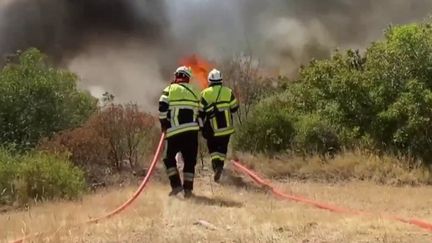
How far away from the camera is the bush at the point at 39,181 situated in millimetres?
11805

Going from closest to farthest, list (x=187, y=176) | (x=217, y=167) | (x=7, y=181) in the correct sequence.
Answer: (x=187, y=176) → (x=217, y=167) → (x=7, y=181)

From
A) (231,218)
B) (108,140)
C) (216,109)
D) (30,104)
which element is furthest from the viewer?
(30,104)

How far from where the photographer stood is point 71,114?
650 inches

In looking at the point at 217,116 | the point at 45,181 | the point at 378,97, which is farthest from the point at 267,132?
the point at 45,181

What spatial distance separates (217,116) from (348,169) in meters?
2.83

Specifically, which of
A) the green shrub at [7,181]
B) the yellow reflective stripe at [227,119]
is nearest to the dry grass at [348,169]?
the yellow reflective stripe at [227,119]

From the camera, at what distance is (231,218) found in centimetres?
789

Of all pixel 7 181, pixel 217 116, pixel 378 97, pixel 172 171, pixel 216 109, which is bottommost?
pixel 172 171

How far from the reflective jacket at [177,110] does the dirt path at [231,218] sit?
100 centimetres

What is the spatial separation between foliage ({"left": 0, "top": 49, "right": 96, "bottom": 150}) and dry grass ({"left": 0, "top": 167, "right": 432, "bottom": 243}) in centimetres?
500

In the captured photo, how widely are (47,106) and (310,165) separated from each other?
20.7 feet

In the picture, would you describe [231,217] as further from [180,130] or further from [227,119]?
[227,119]

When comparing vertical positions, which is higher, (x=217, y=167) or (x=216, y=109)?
(x=216, y=109)

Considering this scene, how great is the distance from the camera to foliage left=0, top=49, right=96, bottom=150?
52.0 ft
